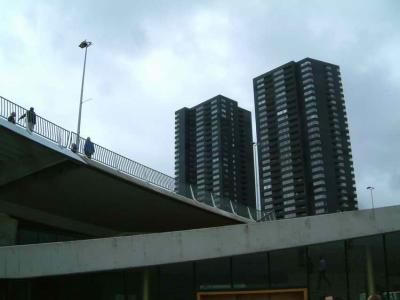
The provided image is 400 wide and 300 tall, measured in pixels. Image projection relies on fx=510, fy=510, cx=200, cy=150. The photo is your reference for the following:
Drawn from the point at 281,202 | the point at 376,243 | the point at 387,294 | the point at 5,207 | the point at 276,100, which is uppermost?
the point at 276,100

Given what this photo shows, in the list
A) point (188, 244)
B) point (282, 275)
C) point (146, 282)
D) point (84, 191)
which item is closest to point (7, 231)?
point (84, 191)

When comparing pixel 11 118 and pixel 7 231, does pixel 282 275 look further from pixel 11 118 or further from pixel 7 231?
pixel 7 231

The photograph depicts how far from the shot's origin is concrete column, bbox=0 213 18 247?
25.2 meters

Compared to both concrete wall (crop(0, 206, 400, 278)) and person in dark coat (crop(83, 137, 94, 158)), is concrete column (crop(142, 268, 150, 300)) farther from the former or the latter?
person in dark coat (crop(83, 137, 94, 158))

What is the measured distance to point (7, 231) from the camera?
25422 mm

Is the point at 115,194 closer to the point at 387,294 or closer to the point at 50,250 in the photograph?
the point at 50,250

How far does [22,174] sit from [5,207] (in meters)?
4.20

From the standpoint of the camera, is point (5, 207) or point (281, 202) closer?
point (5, 207)

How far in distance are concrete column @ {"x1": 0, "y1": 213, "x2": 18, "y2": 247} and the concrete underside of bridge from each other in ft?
5.34

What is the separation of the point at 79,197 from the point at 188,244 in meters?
13.6

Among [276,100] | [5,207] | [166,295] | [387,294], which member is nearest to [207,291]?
[166,295]

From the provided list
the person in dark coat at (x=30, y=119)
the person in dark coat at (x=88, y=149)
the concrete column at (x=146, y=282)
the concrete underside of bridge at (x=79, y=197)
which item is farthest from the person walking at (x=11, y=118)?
the concrete column at (x=146, y=282)

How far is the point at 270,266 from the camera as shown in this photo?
1681cm

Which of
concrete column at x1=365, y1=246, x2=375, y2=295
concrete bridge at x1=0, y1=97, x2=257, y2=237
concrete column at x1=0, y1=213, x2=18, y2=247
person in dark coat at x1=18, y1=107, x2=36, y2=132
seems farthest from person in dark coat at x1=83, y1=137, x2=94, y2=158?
concrete column at x1=365, y1=246, x2=375, y2=295
